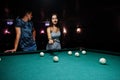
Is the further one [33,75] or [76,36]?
[76,36]

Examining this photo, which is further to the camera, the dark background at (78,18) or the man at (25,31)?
the dark background at (78,18)

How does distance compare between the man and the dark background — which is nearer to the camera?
the man

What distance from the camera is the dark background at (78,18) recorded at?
10.1m

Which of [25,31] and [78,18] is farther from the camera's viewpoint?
[78,18]

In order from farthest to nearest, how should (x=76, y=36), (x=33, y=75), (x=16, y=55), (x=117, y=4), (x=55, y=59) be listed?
(x=76, y=36) → (x=117, y=4) → (x=16, y=55) → (x=55, y=59) → (x=33, y=75)

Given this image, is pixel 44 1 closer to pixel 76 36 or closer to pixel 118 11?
pixel 76 36

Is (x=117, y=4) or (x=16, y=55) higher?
(x=117, y=4)

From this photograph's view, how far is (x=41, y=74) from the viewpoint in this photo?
218 centimetres

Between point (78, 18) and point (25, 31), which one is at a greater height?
point (78, 18)

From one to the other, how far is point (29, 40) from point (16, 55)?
50.5 inches

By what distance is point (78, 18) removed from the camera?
11.9 m

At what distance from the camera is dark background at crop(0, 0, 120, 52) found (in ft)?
33.3

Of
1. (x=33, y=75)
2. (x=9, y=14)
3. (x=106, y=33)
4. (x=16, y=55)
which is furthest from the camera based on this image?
(x=9, y=14)

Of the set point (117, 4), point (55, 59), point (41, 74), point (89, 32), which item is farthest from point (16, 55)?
point (89, 32)
